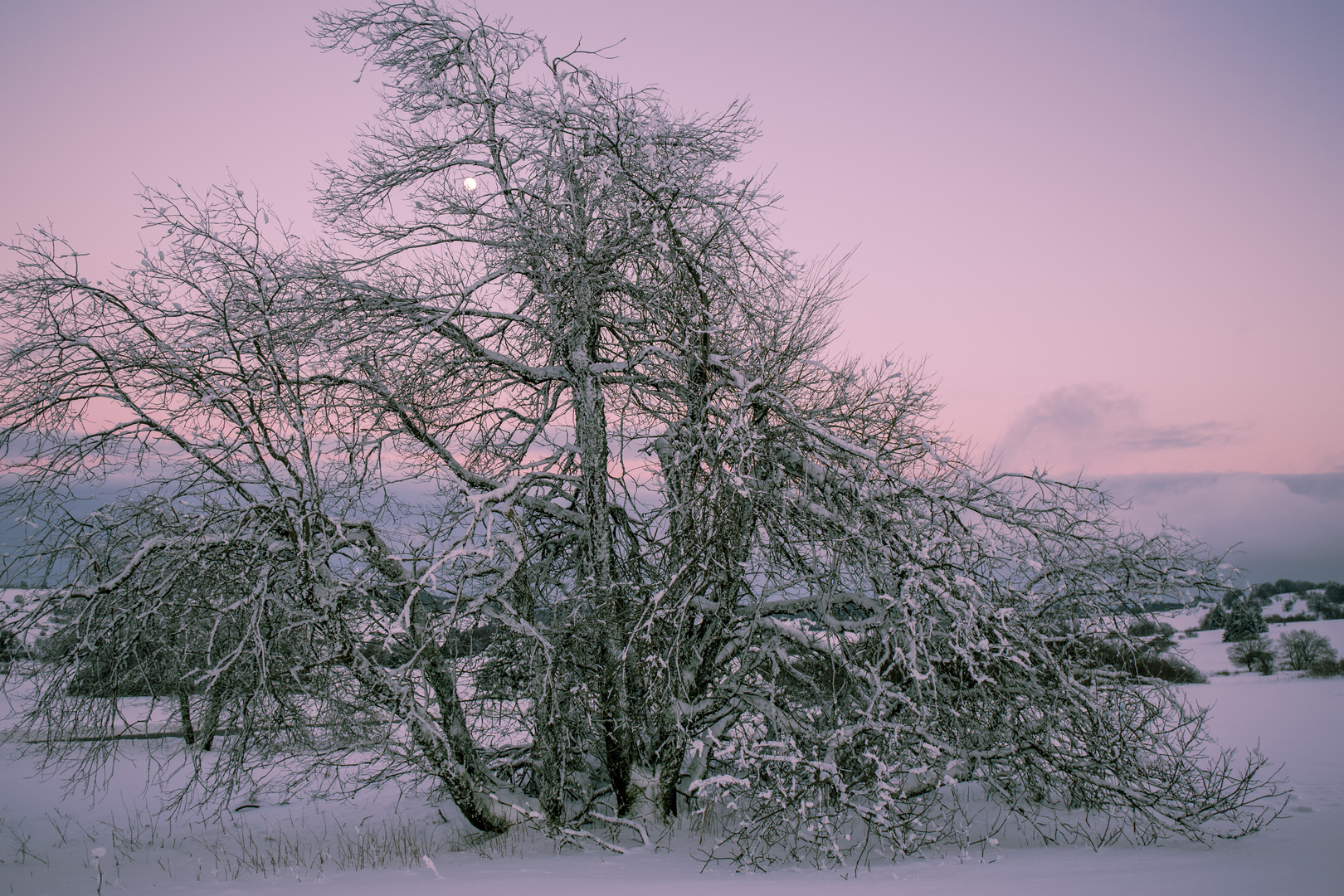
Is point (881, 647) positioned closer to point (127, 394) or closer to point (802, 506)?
point (802, 506)

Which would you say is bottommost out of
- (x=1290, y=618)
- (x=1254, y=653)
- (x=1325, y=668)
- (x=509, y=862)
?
(x=1325, y=668)

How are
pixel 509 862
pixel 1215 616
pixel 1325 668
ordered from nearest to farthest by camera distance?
1. pixel 509 862
2. pixel 1215 616
3. pixel 1325 668

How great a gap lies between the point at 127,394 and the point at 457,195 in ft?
12.2

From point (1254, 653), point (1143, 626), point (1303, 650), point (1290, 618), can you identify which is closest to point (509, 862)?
point (1143, 626)

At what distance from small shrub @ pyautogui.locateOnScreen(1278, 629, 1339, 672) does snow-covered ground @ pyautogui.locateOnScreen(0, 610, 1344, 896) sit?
19555 mm

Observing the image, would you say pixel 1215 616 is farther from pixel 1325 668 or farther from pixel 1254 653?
pixel 1254 653

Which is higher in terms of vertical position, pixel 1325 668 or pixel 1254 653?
pixel 1254 653

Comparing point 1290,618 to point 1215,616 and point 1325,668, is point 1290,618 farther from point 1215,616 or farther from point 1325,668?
point 1215,616

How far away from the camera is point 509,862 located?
6859 mm

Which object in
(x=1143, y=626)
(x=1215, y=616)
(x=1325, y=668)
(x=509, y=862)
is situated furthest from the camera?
(x=1325, y=668)

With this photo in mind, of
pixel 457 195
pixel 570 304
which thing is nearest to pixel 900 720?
pixel 570 304

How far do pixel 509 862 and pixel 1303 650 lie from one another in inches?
1313

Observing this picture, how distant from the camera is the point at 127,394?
6.47 metres

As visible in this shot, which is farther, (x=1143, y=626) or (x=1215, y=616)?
(x=1215, y=616)
